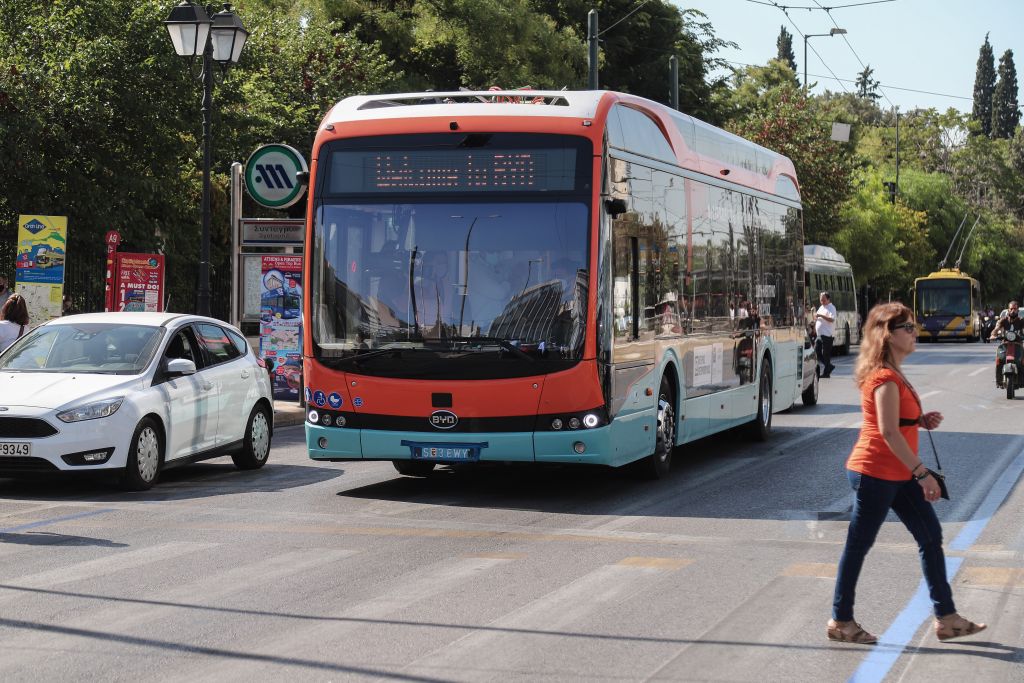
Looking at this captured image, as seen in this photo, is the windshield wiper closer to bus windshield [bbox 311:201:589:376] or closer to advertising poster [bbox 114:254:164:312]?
bus windshield [bbox 311:201:589:376]

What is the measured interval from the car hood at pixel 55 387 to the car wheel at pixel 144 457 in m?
0.39

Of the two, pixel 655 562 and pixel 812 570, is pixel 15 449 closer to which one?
pixel 655 562

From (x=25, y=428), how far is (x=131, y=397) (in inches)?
34.6

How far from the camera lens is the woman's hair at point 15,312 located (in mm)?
15961

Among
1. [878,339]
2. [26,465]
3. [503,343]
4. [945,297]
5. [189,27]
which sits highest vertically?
[189,27]

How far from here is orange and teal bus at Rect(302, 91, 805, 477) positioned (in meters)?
11.5

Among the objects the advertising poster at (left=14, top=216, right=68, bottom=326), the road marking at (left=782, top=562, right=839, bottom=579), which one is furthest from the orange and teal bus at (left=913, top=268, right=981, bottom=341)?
the road marking at (left=782, top=562, right=839, bottom=579)

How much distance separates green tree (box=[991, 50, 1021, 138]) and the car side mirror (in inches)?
5549

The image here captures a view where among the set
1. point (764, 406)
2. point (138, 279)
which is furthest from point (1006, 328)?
point (138, 279)

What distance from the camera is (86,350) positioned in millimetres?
13195

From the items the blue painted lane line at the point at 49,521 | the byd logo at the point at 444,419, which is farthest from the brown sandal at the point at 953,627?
the blue painted lane line at the point at 49,521

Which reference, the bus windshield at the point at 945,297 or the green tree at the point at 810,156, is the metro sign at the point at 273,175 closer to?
the green tree at the point at 810,156

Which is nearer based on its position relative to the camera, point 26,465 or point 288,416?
point 26,465

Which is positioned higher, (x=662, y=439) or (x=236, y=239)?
(x=236, y=239)
